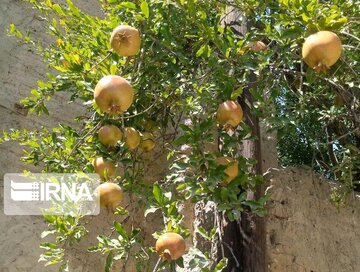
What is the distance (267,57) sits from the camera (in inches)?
79.5

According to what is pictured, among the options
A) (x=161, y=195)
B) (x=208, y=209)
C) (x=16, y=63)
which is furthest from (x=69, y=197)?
(x=16, y=63)

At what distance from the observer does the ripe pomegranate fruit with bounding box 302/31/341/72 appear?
5.64 ft

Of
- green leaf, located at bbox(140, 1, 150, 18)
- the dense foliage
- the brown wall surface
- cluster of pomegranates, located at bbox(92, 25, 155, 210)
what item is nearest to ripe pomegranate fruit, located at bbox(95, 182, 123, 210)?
cluster of pomegranates, located at bbox(92, 25, 155, 210)

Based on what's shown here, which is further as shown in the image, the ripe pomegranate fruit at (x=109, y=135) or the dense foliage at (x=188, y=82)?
the ripe pomegranate fruit at (x=109, y=135)

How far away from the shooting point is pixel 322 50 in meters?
1.72

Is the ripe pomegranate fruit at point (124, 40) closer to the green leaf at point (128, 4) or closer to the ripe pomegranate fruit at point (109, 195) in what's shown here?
the green leaf at point (128, 4)

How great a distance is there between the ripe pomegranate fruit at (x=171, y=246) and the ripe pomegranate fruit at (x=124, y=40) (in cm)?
73

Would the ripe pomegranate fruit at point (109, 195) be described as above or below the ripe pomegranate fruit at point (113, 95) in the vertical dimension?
below

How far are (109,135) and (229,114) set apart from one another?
51 centimetres

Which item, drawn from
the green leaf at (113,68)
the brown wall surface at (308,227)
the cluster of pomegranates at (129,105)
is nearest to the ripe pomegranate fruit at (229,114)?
the cluster of pomegranates at (129,105)

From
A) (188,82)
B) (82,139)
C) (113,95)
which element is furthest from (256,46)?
(82,139)

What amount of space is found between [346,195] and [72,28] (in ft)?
5.67

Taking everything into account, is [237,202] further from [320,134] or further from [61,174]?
[320,134]

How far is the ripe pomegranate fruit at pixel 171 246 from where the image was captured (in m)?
1.80
